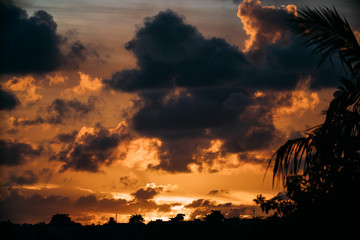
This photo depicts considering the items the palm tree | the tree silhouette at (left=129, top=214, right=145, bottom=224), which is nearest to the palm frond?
the palm tree

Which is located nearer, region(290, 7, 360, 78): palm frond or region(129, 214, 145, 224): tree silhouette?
region(290, 7, 360, 78): palm frond

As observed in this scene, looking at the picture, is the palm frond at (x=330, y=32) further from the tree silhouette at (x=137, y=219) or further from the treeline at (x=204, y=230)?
the tree silhouette at (x=137, y=219)

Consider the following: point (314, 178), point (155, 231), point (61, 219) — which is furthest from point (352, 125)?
point (61, 219)

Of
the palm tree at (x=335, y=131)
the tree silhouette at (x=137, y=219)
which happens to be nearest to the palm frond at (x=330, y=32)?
the palm tree at (x=335, y=131)

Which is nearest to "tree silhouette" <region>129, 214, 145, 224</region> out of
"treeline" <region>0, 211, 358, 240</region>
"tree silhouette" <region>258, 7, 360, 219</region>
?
"treeline" <region>0, 211, 358, 240</region>

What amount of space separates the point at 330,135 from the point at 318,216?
1729mm

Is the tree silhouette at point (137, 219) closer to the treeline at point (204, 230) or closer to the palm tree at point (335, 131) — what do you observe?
the treeline at point (204, 230)

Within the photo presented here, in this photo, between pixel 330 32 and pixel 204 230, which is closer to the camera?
pixel 330 32

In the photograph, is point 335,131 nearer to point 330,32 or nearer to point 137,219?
point 330,32

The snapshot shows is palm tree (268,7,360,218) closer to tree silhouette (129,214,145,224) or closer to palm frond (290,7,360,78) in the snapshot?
palm frond (290,7,360,78)

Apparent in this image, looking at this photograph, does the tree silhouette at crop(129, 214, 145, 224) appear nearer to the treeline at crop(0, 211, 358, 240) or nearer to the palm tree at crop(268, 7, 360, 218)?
the treeline at crop(0, 211, 358, 240)

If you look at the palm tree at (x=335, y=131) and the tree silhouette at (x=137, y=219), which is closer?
the palm tree at (x=335, y=131)

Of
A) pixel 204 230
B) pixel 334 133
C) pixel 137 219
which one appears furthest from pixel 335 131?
pixel 137 219

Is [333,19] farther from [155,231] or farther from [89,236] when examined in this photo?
[89,236]
